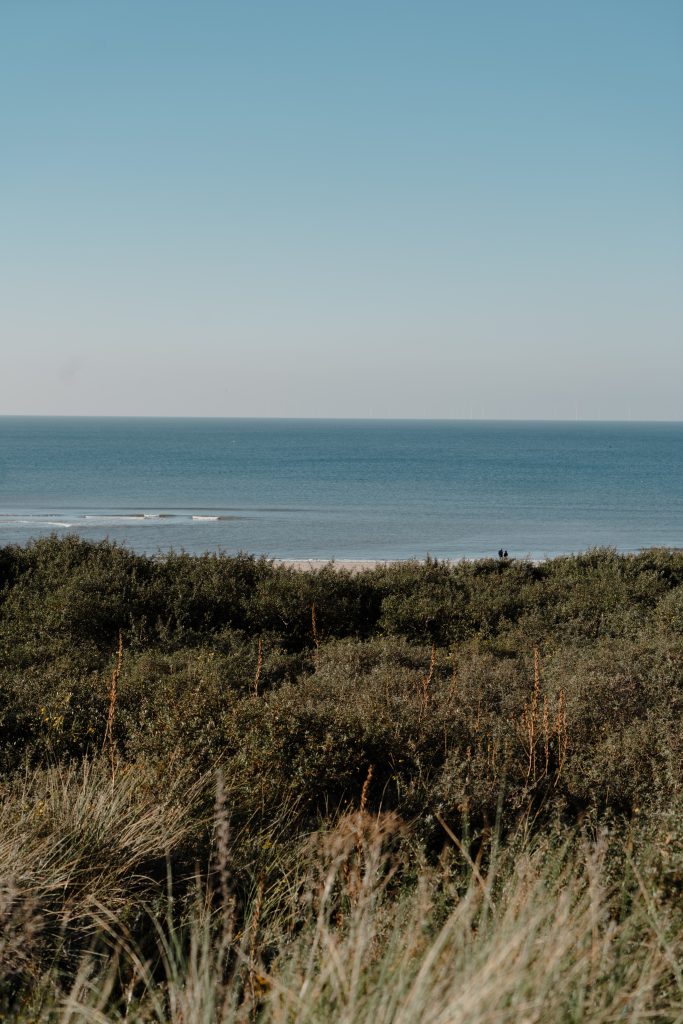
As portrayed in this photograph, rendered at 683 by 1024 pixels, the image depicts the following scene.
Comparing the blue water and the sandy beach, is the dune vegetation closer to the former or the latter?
the blue water

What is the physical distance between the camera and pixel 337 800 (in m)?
6.09

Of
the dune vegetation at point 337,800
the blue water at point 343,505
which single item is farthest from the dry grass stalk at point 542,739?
the blue water at point 343,505

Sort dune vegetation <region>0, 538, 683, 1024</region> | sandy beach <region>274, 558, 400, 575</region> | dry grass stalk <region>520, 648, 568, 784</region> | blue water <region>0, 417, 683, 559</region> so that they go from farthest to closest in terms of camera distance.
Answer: blue water <region>0, 417, 683, 559</region> < sandy beach <region>274, 558, 400, 575</region> < dry grass stalk <region>520, 648, 568, 784</region> < dune vegetation <region>0, 538, 683, 1024</region>

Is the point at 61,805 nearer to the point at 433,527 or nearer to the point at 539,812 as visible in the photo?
the point at 539,812

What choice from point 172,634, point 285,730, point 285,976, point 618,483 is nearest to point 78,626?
point 172,634

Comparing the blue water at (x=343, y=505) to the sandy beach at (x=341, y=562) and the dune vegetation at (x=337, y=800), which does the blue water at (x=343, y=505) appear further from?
the dune vegetation at (x=337, y=800)

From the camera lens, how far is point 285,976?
9.35 ft

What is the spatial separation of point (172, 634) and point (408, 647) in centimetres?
327

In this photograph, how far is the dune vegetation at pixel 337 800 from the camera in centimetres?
274

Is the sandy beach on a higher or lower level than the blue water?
lower

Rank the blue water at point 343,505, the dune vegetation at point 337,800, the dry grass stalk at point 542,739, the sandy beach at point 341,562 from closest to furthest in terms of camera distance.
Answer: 1. the dune vegetation at point 337,800
2. the dry grass stalk at point 542,739
3. the sandy beach at point 341,562
4. the blue water at point 343,505

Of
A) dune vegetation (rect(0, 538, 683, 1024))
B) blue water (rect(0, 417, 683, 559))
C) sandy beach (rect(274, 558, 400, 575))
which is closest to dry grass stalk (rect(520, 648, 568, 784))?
dune vegetation (rect(0, 538, 683, 1024))

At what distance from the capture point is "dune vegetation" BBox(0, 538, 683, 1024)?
274 centimetres

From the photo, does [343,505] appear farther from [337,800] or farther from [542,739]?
[337,800]
